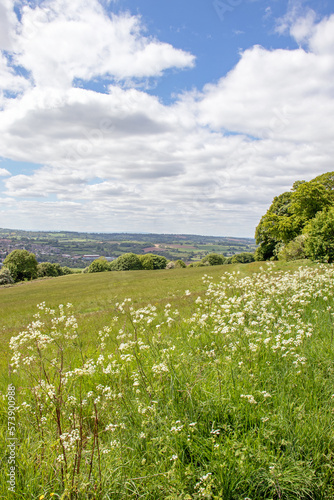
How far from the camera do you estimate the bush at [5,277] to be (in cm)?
8184

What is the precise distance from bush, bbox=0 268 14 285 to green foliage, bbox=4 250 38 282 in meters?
5.70

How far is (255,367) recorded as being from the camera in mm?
4582

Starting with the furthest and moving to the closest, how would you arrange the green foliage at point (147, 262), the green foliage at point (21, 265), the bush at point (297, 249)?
the green foliage at point (147, 262) → the green foliage at point (21, 265) → the bush at point (297, 249)

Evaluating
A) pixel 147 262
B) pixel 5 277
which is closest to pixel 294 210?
pixel 147 262

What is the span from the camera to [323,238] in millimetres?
33094

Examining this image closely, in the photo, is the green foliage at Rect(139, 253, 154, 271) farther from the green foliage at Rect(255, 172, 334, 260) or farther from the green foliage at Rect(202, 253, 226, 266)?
the green foliage at Rect(255, 172, 334, 260)

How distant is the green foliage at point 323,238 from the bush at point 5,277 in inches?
3196

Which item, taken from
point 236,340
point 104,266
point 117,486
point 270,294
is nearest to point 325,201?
point 270,294

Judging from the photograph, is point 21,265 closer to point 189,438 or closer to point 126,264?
point 126,264

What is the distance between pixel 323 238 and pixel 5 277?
273 ft

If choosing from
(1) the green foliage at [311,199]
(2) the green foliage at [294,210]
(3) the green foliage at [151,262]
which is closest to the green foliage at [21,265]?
(3) the green foliage at [151,262]

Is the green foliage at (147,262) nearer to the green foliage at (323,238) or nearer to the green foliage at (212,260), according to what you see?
the green foliage at (212,260)

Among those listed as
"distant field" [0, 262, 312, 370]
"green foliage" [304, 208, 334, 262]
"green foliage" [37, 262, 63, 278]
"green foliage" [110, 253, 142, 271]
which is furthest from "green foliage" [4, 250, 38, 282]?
"green foliage" [304, 208, 334, 262]

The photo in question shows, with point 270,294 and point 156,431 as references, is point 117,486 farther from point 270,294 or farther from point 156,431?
point 270,294
